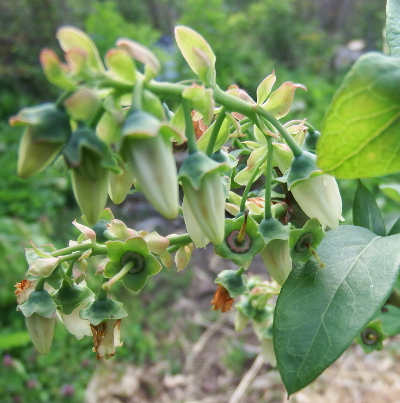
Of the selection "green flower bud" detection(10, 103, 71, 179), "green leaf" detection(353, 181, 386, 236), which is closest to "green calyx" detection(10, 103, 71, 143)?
"green flower bud" detection(10, 103, 71, 179)

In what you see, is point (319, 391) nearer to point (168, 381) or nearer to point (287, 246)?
point (168, 381)

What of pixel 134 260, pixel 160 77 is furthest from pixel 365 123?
pixel 160 77

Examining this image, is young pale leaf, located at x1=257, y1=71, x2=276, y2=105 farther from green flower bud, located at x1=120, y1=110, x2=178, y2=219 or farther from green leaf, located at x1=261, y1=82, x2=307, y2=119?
green flower bud, located at x1=120, y1=110, x2=178, y2=219

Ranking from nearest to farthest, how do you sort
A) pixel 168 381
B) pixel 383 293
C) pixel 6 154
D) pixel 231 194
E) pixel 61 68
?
pixel 61 68 < pixel 383 293 < pixel 231 194 < pixel 168 381 < pixel 6 154

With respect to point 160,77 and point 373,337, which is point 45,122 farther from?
point 160,77

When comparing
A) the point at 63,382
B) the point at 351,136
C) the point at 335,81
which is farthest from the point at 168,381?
the point at 335,81

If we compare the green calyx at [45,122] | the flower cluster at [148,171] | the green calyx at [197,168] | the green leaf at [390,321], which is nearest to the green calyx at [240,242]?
the flower cluster at [148,171]
